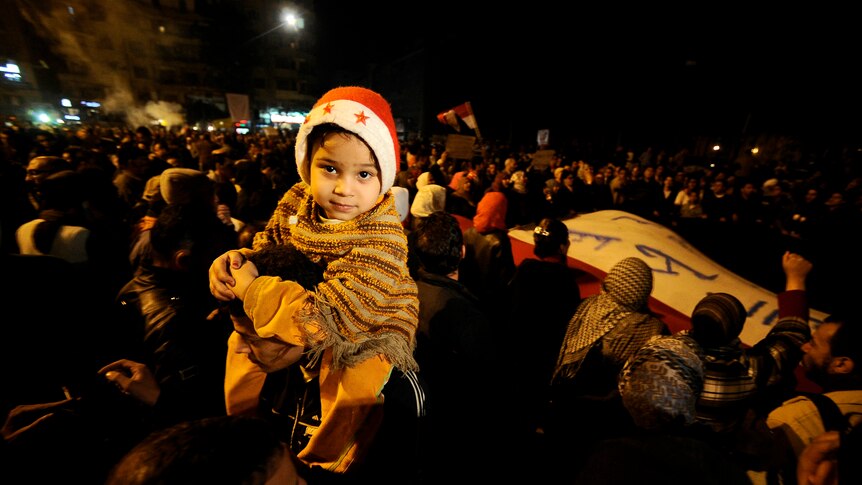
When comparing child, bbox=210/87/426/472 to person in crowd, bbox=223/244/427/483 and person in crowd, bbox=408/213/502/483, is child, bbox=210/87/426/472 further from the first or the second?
person in crowd, bbox=408/213/502/483

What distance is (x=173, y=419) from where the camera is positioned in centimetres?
156

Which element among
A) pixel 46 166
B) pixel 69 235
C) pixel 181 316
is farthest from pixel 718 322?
pixel 46 166

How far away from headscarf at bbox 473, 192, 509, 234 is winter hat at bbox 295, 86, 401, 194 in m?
3.04

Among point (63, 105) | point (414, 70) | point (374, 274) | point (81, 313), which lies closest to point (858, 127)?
point (374, 274)

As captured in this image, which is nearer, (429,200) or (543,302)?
(543,302)

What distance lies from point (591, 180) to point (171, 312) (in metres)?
10.6

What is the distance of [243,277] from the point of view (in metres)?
1.14

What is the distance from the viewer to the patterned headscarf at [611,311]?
2.66 meters

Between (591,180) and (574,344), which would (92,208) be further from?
(591,180)

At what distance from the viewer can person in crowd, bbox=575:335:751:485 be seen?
991mm

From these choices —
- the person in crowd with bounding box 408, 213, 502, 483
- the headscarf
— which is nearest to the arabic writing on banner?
the headscarf

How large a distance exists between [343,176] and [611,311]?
241cm

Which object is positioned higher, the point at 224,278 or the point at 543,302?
the point at 224,278

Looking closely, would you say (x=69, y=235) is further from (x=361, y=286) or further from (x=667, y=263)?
(x=667, y=263)
